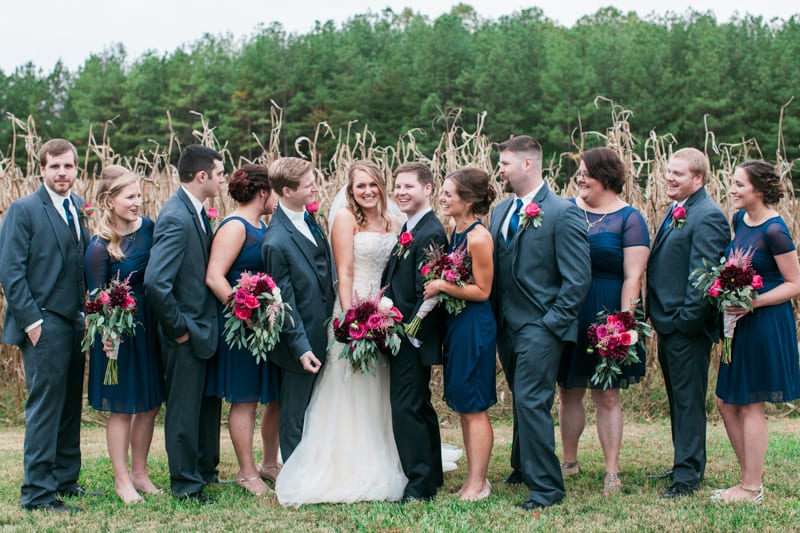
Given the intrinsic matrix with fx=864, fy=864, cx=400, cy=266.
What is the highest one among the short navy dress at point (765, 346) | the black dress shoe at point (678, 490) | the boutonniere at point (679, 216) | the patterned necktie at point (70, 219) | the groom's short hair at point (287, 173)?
the groom's short hair at point (287, 173)

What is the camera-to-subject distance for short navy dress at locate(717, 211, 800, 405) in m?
5.11

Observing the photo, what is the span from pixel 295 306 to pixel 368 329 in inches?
22.4

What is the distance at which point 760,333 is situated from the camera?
203 inches

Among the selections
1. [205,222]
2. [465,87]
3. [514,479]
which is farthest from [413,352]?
[465,87]

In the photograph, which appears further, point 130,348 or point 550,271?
point 130,348

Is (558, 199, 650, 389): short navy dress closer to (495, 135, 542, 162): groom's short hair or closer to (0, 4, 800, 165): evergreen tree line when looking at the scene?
(495, 135, 542, 162): groom's short hair

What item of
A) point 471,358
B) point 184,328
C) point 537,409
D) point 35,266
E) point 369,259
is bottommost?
point 537,409

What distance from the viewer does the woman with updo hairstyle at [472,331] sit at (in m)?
5.34

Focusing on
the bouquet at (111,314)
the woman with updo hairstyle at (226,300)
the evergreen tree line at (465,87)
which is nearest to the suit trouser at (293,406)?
the woman with updo hairstyle at (226,300)

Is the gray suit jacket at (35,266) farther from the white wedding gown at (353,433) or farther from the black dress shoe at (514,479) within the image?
the black dress shoe at (514,479)

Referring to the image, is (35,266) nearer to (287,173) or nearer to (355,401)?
(287,173)

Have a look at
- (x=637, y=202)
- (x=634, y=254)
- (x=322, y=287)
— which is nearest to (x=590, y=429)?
(x=637, y=202)

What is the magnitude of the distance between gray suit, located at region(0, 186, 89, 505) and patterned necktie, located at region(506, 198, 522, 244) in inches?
109

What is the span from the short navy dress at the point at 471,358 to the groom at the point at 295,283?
857 millimetres
